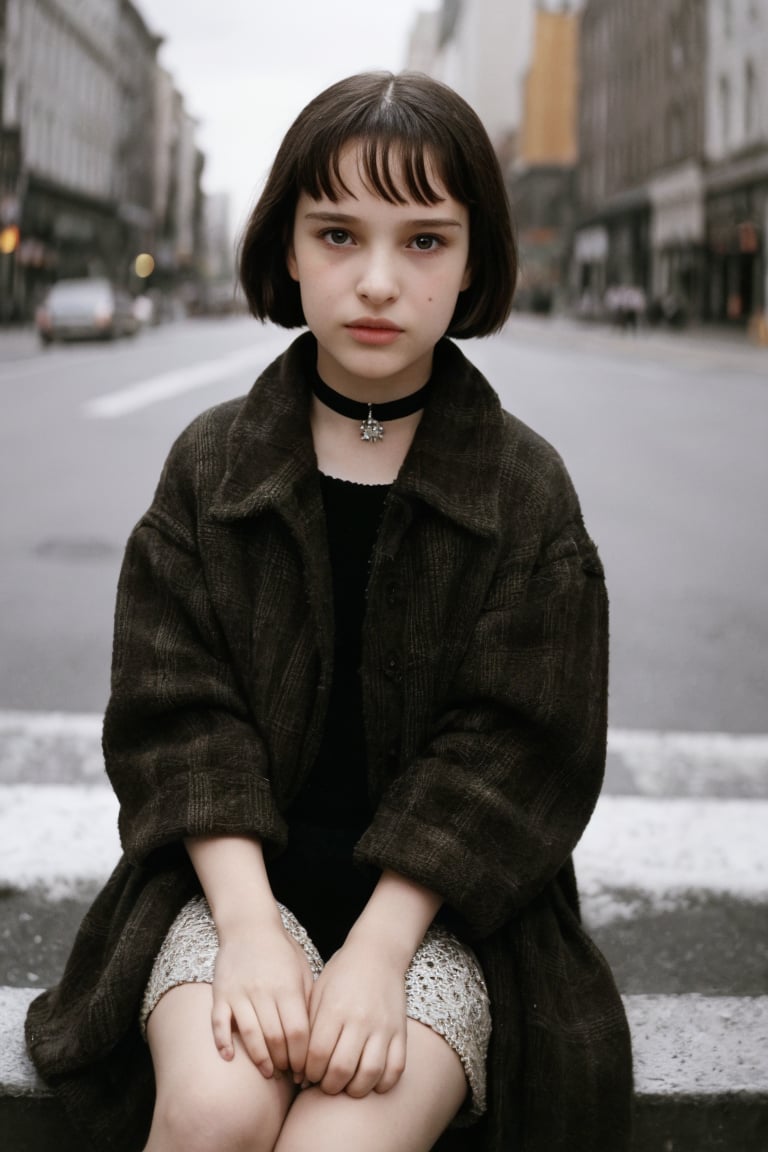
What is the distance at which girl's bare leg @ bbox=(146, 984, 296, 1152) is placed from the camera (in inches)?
58.0

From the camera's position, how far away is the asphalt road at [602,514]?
4.80 meters

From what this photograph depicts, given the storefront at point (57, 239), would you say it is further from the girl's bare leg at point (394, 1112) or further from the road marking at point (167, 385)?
the girl's bare leg at point (394, 1112)

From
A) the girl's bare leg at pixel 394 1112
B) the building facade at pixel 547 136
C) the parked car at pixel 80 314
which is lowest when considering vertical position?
the girl's bare leg at pixel 394 1112

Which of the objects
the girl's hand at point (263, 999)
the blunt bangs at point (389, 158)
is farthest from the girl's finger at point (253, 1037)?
the blunt bangs at point (389, 158)

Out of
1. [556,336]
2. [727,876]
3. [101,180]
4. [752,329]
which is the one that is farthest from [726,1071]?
[101,180]

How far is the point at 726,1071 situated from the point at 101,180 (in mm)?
67490

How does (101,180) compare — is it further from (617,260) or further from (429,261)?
(429,261)

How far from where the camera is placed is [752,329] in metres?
35.3

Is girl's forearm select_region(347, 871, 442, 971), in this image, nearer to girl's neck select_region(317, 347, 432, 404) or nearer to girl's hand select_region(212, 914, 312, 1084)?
girl's hand select_region(212, 914, 312, 1084)

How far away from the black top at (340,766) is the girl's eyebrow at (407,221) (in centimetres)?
34

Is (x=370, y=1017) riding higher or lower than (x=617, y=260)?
lower

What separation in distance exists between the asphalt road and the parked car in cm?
896

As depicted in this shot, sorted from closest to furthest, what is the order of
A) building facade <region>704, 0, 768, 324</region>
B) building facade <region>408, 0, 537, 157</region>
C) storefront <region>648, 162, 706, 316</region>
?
building facade <region>704, 0, 768, 324</region>, storefront <region>648, 162, 706, 316</region>, building facade <region>408, 0, 537, 157</region>

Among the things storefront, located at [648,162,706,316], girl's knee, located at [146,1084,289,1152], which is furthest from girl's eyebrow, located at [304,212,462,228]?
storefront, located at [648,162,706,316]
